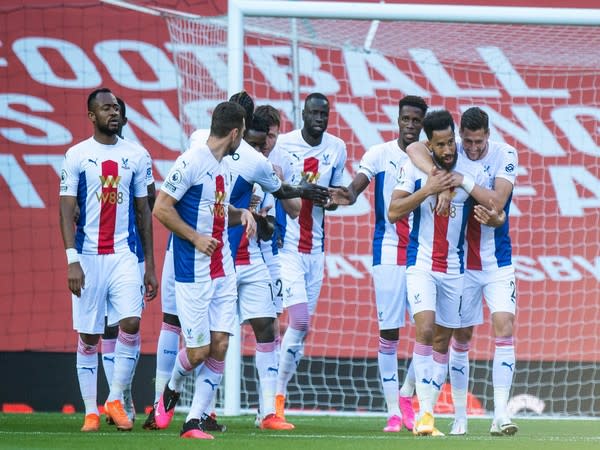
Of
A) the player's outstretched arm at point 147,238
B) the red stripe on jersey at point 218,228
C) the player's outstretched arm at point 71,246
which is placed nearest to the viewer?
the red stripe on jersey at point 218,228

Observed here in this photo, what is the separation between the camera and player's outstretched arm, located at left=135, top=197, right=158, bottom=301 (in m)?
8.45

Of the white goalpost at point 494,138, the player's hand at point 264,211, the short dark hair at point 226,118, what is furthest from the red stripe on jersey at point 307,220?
the white goalpost at point 494,138

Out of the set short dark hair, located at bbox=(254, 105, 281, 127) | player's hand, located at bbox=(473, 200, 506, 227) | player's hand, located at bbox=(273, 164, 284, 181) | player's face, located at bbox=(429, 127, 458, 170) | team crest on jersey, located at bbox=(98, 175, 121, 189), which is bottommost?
player's hand, located at bbox=(473, 200, 506, 227)

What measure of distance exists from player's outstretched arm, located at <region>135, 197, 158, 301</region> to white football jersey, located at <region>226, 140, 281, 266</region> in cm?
52

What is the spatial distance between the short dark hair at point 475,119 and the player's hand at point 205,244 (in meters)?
1.80

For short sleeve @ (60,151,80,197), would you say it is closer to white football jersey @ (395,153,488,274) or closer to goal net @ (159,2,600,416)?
white football jersey @ (395,153,488,274)

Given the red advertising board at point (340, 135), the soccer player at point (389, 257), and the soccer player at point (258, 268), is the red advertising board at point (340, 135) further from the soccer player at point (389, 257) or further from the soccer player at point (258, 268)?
the soccer player at point (258, 268)

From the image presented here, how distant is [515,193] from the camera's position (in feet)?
40.3

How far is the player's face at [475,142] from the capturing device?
816 centimetres

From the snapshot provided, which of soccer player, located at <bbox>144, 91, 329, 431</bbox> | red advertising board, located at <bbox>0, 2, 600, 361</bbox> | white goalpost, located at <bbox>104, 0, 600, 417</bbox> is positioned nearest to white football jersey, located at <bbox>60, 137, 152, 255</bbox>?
soccer player, located at <bbox>144, 91, 329, 431</bbox>

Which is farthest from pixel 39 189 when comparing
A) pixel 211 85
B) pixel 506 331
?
pixel 506 331

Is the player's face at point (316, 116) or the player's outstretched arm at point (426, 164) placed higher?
the player's face at point (316, 116)

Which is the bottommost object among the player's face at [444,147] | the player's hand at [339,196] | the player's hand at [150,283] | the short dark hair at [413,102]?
the player's hand at [150,283]

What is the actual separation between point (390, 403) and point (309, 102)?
7.21 feet
